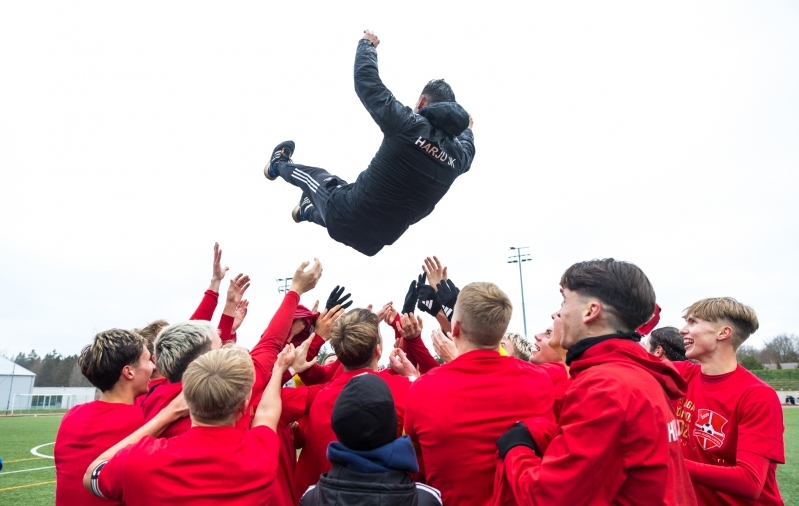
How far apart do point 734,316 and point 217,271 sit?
395cm

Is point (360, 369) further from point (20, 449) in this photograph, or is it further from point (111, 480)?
point (20, 449)

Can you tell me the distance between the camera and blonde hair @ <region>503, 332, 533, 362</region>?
457 cm

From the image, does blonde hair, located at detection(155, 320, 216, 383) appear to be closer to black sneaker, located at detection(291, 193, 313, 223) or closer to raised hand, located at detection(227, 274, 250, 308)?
raised hand, located at detection(227, 274, 250, 308)

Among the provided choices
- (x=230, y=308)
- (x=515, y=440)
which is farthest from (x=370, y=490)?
(x=230, y=308)

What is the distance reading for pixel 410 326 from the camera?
396cm

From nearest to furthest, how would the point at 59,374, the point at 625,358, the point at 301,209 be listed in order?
the point at 625,358, the point at 301,209, the point at 59,374

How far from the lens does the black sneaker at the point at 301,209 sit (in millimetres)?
5823

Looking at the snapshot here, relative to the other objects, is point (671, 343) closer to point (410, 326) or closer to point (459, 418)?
point (410, 326)

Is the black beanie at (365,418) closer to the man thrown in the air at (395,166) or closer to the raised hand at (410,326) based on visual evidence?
the raised hand at (410,326)

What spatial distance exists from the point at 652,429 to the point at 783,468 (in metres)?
12.9

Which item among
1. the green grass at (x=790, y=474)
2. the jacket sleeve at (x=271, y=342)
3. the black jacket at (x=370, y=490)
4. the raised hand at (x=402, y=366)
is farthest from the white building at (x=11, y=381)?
the black jacket at (x=370, y=490)

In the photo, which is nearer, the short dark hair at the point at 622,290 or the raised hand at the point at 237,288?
the short dark hair at the point at 622,290

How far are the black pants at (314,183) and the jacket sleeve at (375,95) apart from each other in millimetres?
1103

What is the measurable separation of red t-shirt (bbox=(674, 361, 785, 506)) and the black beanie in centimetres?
203
